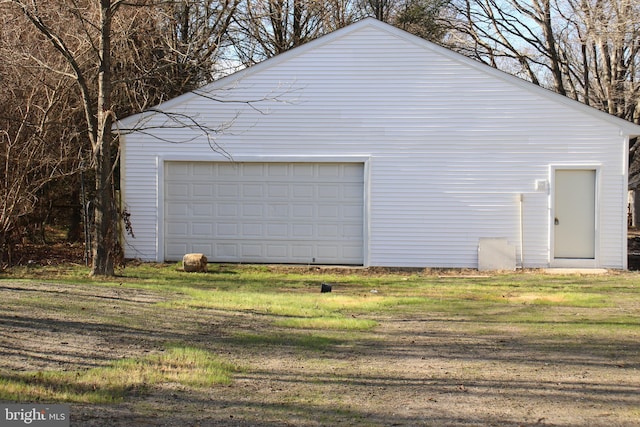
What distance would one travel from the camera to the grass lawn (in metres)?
5.22

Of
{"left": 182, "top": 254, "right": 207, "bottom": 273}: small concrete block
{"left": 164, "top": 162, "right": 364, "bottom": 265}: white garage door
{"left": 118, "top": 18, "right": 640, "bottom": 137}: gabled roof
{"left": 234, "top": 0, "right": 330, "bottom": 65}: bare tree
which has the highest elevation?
{"left": 234, "top": 0, "right": 330, "bottom": 65}: bare tree

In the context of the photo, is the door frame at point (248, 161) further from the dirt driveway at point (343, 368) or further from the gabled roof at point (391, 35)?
the dirt driveway at point (343, 368)

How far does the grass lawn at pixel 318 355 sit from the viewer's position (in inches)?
205

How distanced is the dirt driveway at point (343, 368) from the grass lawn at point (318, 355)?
0.02 m

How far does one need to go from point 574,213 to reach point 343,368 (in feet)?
35.3

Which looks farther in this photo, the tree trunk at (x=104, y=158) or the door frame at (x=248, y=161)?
the door frame at (x=248, y=161)

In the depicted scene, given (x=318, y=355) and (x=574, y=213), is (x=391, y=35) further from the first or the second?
(x=318, y=355)

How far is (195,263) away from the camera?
14.9 metres

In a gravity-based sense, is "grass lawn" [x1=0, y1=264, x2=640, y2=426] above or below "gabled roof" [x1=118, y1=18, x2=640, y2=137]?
below

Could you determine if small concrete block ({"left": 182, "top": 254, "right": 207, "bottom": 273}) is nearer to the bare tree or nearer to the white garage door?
the white garage door

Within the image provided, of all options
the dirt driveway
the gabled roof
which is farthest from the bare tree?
the dirt driveway

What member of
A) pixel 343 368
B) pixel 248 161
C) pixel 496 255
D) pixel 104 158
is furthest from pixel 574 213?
pixel 343 368

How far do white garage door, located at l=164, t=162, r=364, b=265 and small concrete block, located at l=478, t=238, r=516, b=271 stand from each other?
2.73 metres


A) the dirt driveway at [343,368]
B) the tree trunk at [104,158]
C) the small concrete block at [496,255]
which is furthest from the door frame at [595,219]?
the tree trunk at [104,158]
